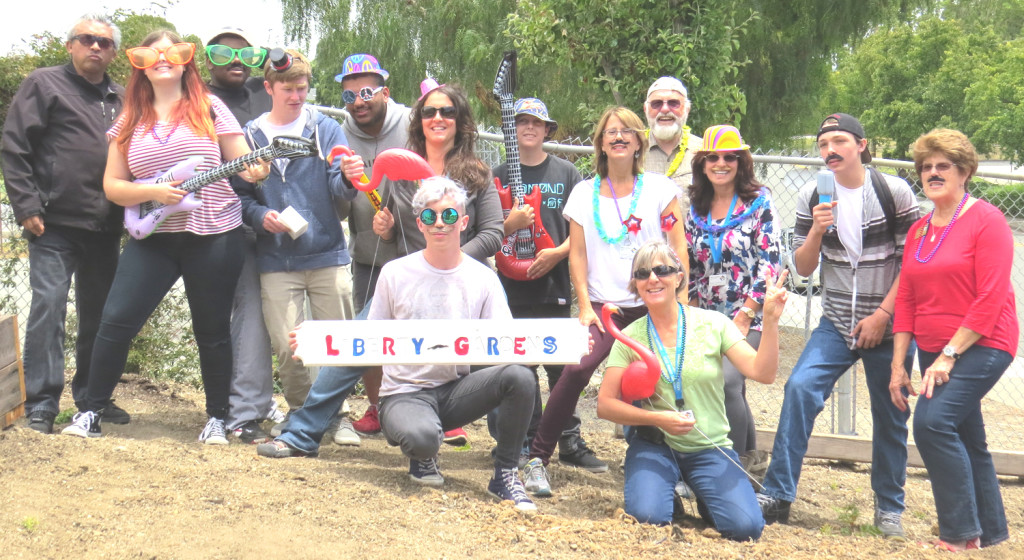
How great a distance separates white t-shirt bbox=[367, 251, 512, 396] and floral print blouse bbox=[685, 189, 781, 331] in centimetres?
110

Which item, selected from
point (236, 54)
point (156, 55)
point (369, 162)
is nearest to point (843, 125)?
point (369, 162)

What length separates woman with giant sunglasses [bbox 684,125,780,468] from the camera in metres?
4.73

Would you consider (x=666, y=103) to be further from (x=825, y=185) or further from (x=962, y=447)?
(x=962, y=447)

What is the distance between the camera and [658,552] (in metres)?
3.78

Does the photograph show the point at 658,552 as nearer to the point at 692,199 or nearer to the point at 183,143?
the point at 692,199

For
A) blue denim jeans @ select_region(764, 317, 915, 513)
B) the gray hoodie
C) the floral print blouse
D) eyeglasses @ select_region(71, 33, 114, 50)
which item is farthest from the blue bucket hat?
blue denim jeans @ select_region(764, 317, 915, 513)

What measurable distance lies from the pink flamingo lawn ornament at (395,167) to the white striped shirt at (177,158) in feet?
2.17

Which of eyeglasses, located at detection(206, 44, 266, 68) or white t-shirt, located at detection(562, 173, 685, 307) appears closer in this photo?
white t-shirt, located at detection(562, 173, 685, 307)

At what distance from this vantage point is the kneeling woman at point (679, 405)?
13.8ft

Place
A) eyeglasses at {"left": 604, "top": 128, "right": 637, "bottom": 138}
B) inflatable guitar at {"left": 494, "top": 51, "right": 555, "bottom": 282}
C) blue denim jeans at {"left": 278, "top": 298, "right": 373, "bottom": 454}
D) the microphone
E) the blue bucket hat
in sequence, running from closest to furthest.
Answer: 1. the microphone
2. eyeglasses at {"left": 604, "top": 128, "right": 637, "bottom": 138}
3. blue denim jeans at {"left": 278, "top": 298, "right": 373, "bottom": 454}
4. inflatable guitar at {"left": 494, "top": 51, "right": 555, "bottom": 282}
5. the blue bucket hat

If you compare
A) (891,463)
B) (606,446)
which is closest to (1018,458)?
(891,463)

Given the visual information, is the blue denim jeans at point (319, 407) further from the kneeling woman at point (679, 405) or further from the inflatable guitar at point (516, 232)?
the kneeling woman at point (679, 405)

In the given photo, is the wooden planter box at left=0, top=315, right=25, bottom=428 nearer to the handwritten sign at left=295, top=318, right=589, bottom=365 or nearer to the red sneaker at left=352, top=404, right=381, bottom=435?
the handwritten sign at left=295, top=318, right=589, bottom=365

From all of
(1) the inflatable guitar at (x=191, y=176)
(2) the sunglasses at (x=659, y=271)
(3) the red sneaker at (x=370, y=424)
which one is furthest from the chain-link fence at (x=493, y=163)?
(2) the sunglasses at (x=659, y=271)
